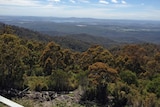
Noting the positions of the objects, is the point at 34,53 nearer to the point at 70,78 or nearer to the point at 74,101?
the point at 70,78

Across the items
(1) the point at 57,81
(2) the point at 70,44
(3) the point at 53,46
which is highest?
A: (3) the point at 53,46

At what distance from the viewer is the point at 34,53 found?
2742cm

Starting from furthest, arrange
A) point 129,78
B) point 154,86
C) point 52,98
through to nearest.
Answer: point 129,78
point 52,98
point 154,86

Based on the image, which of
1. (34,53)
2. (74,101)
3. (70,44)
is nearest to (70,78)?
(74,101)

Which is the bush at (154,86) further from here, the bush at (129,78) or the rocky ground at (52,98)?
the rocky ground at (52,98)

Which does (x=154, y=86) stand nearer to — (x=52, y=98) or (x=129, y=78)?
(x=129, y=78)

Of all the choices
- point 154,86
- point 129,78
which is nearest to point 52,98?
point 129,78

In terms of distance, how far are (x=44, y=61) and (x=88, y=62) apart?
408 centimetres

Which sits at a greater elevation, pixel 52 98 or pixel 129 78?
pixel 129 78

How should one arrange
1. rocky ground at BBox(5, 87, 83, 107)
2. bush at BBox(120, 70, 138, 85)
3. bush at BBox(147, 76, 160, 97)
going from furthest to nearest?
1. bush at BBox(120, 70, 138, 85)
2. bush at BBox(147, 76, 160, 97)
3. rocky ground at BBox(5, 87, 83, 107)

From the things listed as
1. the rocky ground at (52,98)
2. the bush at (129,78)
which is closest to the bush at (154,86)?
the bush at (129,78)

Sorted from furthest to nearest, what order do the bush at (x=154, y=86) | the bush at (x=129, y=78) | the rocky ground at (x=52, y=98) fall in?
the bush at (x=129, y=78) → the bush at (x=154, y=86) → the rocky ground at (x=52, y=98)

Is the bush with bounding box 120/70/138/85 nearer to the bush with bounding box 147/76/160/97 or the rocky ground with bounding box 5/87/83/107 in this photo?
the bush with bounding box 147/76/160/97

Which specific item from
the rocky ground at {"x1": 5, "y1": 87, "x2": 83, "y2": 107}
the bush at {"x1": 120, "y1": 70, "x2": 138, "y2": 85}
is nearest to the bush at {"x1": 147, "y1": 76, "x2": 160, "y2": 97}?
the bush at {"x1": 120, "y1": 70, "x2": 138, "y2": 85}
